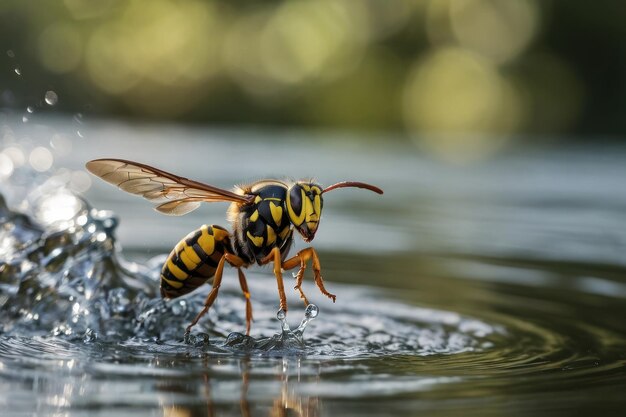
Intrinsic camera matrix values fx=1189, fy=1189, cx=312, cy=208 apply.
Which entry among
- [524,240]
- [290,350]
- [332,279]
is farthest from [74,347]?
[524,240]

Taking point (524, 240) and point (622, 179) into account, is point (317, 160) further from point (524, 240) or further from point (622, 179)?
point (524, 240)

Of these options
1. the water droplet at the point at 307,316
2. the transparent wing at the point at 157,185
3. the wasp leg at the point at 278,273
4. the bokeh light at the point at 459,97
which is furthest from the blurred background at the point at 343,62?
the wasp leg at the point at 278,273

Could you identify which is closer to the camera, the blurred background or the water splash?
the water splash

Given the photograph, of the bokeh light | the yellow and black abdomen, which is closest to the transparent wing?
the yellow and black abdomen

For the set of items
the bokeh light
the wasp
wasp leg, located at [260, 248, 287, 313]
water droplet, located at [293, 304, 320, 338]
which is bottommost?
water droplet, located at [293, 304, 320, 338]

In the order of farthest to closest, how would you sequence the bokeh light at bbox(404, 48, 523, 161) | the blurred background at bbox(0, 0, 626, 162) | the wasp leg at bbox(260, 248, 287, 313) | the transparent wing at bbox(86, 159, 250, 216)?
the bokeh light at bbox(404, 48, 523, 161) → the blurred background at bbox(0, 0, 626, 162) → the transparent wing at bbox(86, 159, 250, 216) → the wasp leg at bbox(260, 248, 287, 313)

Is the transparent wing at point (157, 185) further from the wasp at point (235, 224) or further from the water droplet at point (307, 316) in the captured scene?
the water droplet at point (307, 316)

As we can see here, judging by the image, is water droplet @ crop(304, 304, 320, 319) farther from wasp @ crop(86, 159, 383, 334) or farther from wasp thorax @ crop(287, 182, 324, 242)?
wasp thorax @ crop(287, 182, 324, 242)
